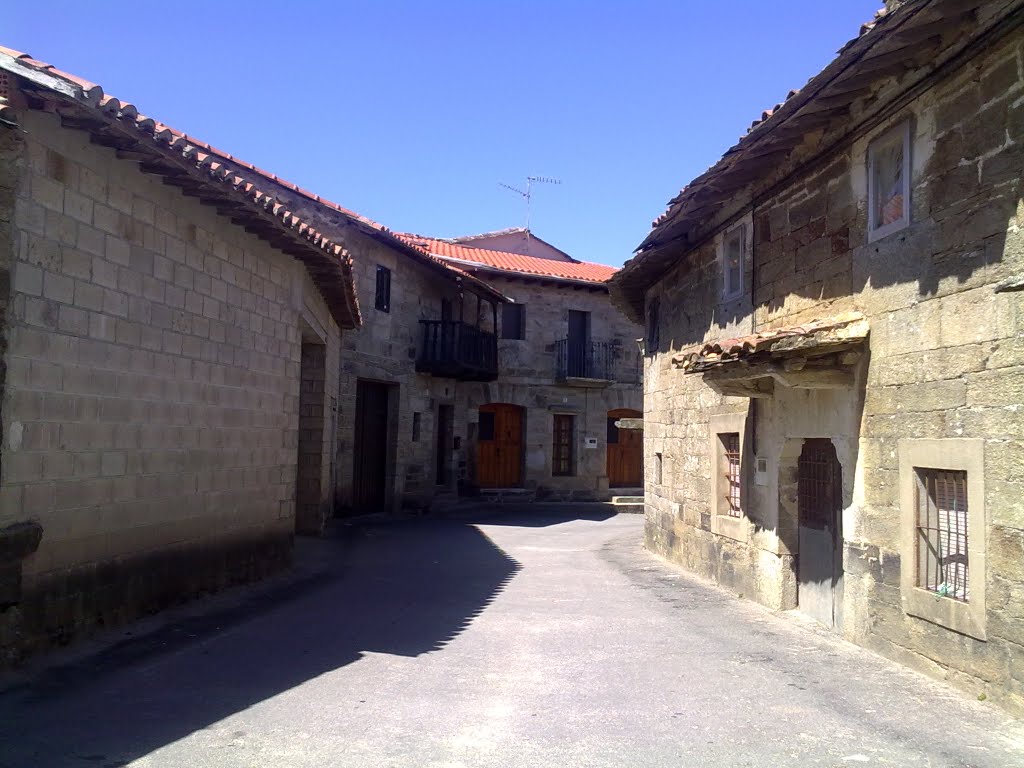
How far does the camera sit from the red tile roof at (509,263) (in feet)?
74.2

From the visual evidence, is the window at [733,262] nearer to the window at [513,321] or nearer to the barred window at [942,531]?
the barred window at [942,531]

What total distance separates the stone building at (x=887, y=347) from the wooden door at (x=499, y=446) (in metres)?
13.7

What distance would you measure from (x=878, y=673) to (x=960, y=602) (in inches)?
33.3

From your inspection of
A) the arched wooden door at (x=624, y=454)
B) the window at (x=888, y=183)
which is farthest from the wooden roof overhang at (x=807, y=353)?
the arched wooden door at (x=624, y=454)

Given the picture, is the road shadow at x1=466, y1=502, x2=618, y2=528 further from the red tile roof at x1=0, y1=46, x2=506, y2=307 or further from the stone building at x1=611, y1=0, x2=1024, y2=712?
the stone building at x1=611, y1=0, x2=1024, y2=712

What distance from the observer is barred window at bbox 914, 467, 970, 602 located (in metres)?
5.56

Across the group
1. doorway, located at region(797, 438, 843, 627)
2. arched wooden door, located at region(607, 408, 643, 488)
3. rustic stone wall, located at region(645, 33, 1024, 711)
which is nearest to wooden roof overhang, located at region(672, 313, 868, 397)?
rustic stone wall, located at region(645, 33, 1024, 711)

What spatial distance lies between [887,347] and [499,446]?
17.6m

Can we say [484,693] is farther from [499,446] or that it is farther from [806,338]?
[499,446]

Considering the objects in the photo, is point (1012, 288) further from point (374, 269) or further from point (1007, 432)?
point (374, 269)

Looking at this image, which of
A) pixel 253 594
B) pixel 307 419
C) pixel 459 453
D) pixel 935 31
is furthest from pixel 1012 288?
pixel 459 453

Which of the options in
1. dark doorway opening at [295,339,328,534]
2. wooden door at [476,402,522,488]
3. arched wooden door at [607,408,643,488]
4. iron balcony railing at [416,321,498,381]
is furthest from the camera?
arched wooden door at [607,408,643,488]

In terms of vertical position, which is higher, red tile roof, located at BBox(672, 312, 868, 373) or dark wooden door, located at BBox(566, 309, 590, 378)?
dark wooden door, located at BBox(566, 309, 590, 378)

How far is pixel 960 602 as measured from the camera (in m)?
5.38
